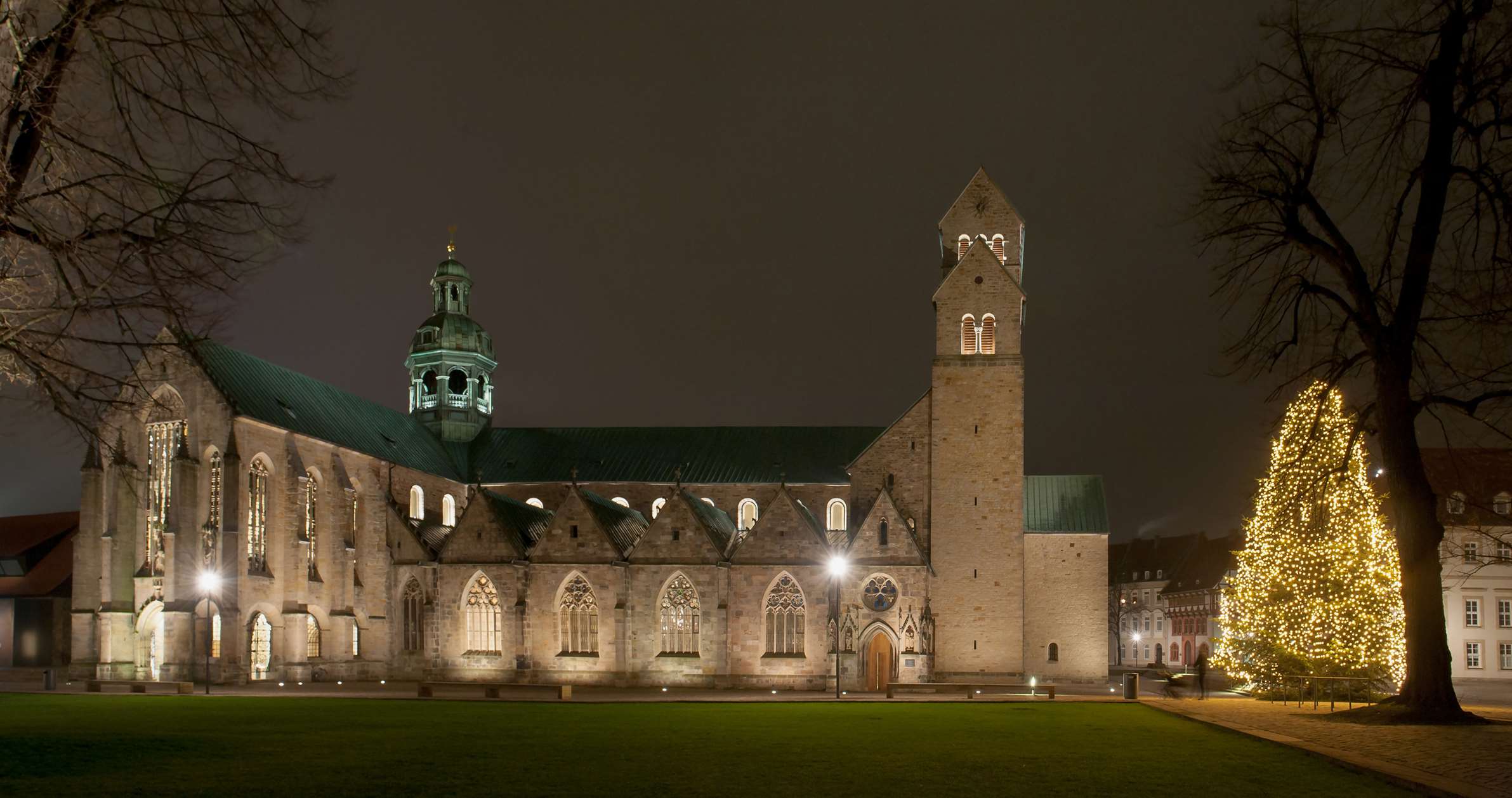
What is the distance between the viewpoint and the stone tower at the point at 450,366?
69.5 m

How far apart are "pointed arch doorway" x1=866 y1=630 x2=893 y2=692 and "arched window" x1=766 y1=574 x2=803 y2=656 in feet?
9.66

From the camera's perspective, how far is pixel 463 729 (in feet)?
82.2

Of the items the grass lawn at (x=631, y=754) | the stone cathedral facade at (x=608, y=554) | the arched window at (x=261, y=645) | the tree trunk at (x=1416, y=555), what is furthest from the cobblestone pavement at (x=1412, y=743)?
the arched window at (x=261, y=645)

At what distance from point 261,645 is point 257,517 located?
16.4 ft

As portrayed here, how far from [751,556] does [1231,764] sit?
1295 inches

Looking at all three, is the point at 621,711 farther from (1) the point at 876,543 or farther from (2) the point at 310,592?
(2) the point at 310,592

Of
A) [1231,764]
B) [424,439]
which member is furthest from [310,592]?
[1231,764]

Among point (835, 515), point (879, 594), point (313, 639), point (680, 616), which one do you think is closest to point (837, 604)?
point (879, 594)

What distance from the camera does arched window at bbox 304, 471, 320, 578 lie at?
52625 millimetres

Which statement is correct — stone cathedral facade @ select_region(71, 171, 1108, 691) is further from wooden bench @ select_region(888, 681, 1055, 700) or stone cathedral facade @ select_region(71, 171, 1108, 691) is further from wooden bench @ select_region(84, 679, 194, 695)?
wooden bench @ select_region(888, 681, 1055, 700)

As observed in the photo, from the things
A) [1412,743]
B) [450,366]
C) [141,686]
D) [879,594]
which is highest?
[450,366]

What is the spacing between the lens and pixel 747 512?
62406 millimetres

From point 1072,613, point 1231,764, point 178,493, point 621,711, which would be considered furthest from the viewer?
point 1072,613

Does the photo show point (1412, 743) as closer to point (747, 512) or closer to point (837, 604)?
point (837, 604)
